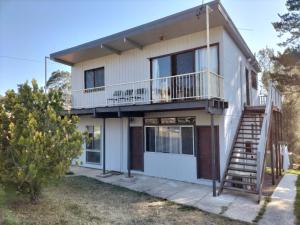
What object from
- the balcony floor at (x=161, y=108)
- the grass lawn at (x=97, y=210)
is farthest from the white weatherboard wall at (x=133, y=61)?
the grass lawn at (x=97, y=210)

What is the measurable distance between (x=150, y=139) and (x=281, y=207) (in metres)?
5.70

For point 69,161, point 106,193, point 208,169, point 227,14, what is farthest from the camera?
point 208,169

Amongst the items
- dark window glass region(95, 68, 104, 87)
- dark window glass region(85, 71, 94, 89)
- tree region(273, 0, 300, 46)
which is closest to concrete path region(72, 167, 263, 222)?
dark window glass region(95, 68, 104, 87)

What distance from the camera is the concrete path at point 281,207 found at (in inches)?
232

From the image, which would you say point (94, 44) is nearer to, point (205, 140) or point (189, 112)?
Answer: point (189, 112)

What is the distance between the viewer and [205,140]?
9.31 m

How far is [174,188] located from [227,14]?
258 inches

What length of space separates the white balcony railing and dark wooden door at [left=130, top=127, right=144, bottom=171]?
1.54 meters

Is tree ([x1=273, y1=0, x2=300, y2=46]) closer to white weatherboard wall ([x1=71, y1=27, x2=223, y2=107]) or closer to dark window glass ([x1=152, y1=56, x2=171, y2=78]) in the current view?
white weatherboard wall ([x1=71, y1=27, x2=223, y2=107])

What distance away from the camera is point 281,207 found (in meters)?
6.86

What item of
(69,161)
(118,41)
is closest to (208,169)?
(69,161)

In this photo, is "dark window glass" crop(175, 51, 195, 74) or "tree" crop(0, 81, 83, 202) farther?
"dark window glass" crop(175, 51, 195, 74)

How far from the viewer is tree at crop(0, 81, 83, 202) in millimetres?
5379

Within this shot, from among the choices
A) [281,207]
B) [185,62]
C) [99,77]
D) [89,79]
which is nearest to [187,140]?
[185,62]
